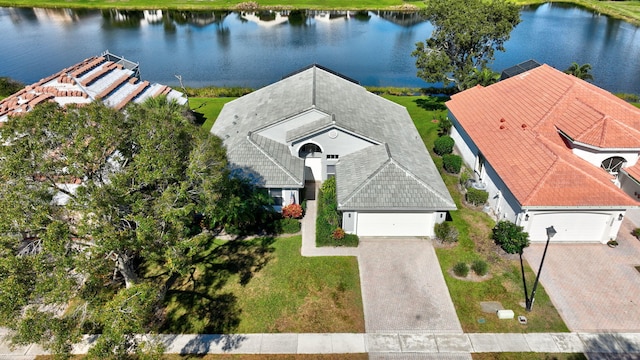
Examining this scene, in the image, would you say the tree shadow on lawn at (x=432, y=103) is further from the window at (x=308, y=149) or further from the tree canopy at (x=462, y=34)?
the window at (x=308, y=149)

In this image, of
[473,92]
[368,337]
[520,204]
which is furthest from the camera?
[473,92]

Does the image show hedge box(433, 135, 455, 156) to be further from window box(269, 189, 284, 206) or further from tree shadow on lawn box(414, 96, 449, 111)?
window box(269, 189, 284, 206)

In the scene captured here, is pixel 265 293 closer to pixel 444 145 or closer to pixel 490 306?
pixel 490 306

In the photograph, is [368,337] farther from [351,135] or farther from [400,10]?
[400,10]

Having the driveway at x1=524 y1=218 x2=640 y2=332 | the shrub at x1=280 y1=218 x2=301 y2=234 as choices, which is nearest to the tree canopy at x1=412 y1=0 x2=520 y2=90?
the driveway at x1=524 y1=218 x2=640 y2=332

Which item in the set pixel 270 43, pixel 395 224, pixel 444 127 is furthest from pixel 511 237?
pixel 270 43

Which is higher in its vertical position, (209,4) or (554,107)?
(209,4)

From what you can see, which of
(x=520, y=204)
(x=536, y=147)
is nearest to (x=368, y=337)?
(x=520, y=204)

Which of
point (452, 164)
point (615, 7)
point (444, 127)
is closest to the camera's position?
point (452, 164)
